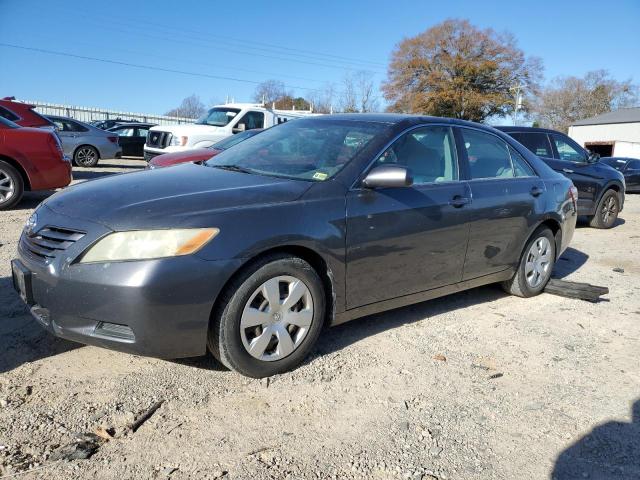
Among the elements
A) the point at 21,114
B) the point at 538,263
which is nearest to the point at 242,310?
the point at 538,263

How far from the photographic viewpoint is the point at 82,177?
12.9m

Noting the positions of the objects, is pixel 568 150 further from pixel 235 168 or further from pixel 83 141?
pixel 83 141

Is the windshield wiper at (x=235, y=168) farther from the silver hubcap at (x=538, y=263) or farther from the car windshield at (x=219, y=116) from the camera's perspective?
the car windshield at (x=219, y=116)

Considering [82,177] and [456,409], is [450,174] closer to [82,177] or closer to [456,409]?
[456,409]

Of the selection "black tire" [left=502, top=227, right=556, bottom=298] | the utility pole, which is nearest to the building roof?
the utility pole

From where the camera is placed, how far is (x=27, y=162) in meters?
7.73

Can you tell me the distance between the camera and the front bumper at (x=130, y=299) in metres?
2.68

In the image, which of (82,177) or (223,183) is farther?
(82,177)

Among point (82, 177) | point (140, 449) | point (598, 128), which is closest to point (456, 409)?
point (140, 449)

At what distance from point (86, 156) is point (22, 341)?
14.2 m

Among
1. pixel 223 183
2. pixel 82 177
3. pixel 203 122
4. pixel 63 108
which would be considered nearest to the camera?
pixel 223 183

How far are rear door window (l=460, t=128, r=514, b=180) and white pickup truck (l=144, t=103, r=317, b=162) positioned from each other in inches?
333

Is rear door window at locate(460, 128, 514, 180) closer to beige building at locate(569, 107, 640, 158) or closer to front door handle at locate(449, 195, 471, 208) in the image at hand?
front door handle at locate(449, 195, 471, 208)

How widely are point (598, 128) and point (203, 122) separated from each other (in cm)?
4988
